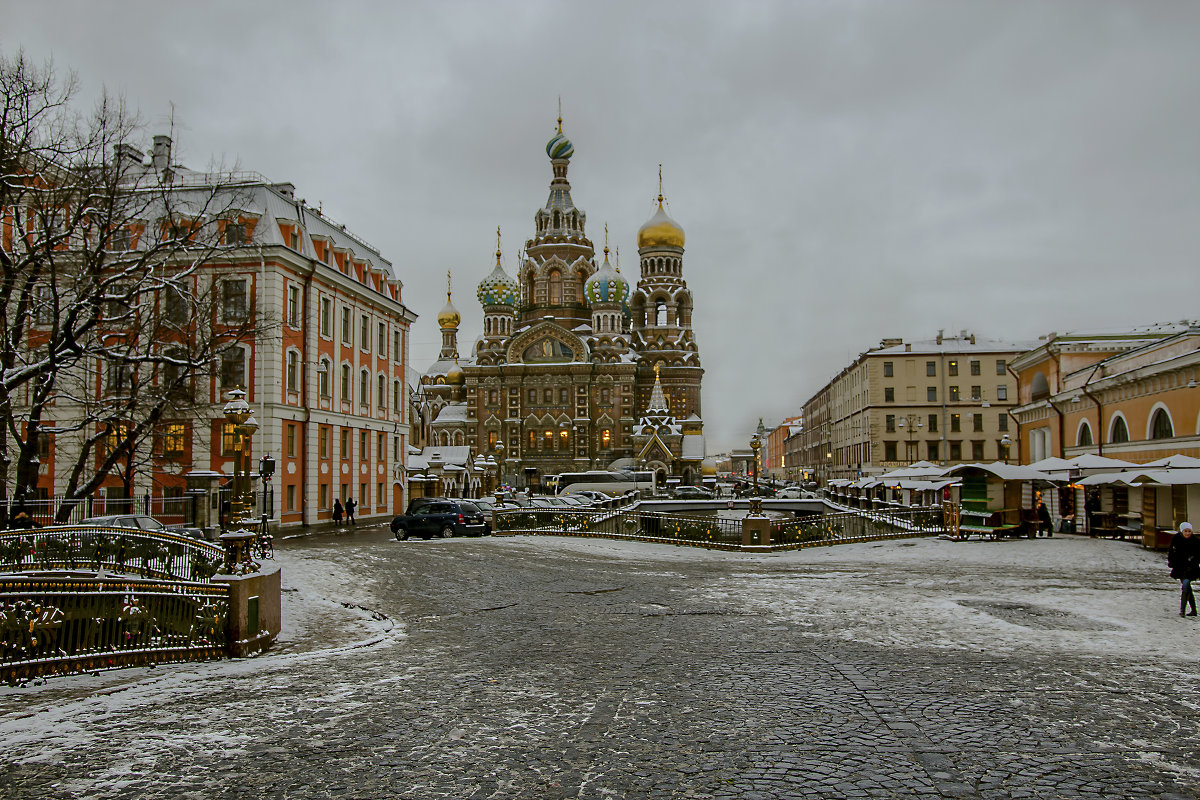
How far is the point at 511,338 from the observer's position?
92.3 m

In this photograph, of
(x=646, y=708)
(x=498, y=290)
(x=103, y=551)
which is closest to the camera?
(x=646, y=708)

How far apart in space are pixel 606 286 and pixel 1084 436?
59.7 m

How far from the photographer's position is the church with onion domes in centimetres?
8581

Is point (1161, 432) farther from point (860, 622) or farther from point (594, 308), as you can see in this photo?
point (594, 308)

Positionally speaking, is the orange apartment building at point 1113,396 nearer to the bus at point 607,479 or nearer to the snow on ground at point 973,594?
the snow on ground at point 973,594

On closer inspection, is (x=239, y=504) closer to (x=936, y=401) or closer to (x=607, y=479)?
(x=607, y=479)

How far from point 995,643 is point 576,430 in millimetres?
75710

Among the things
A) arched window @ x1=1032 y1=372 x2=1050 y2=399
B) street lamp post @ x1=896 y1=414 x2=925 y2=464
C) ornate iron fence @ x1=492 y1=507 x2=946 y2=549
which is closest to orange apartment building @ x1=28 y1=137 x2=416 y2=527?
ornate iron fence @ x1=492 y1=507 x2=946 y2=549

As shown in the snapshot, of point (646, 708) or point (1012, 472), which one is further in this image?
point (1012, 472)

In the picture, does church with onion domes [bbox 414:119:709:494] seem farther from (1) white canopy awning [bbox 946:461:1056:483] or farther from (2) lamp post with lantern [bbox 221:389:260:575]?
(2) lamp post with lantern [bbox 221:389:260:575]

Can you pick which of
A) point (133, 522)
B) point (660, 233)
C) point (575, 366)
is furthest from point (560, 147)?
point (133, 522)

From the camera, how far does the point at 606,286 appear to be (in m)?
90.7

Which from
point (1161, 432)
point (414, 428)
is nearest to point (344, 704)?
point (1161, 432)

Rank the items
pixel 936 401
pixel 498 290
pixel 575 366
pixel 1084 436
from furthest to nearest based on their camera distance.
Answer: pixel 498 290 → pixel 575 366 → pixel 936 401 → pixel 1084 436
